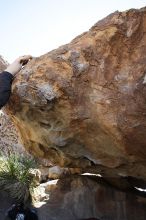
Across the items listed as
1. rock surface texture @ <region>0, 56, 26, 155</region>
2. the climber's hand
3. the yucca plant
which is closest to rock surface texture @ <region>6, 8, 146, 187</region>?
the climber's hand

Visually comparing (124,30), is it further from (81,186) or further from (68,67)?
(81,186)

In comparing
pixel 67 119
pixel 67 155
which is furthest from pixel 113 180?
pixel 67 119

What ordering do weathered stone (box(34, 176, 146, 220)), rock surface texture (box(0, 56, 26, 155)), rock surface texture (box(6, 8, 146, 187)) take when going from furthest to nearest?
rock surface texture (box(0, 56, 26, 155)) < weathered stone (box(34, 176, 146, 220)) < rock surface texture (box(6, 8, 146, 187))

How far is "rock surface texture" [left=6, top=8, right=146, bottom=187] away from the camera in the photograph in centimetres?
578

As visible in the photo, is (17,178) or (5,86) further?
(17,178)

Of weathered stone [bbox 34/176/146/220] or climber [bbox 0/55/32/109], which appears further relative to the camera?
weathered stone [bbox 34/176/146/220]

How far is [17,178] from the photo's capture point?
33.7 ft

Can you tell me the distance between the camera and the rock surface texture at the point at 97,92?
578 centimetres

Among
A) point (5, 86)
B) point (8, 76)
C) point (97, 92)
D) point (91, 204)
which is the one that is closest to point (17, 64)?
point (8, 76)

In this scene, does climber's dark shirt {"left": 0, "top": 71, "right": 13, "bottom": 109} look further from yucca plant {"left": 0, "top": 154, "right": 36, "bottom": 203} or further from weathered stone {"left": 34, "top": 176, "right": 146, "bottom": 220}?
yucca plant {"left": 0, "top": 154, "right": 36, "bottom": 203}

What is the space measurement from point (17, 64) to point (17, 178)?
4665mm

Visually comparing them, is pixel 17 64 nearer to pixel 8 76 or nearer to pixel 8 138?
pixel 8 76

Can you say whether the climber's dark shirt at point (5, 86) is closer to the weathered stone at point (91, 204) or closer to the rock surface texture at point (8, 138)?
the weathered stone at point (91, 204)

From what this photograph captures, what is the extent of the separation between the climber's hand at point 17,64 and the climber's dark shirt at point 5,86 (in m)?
0.19
